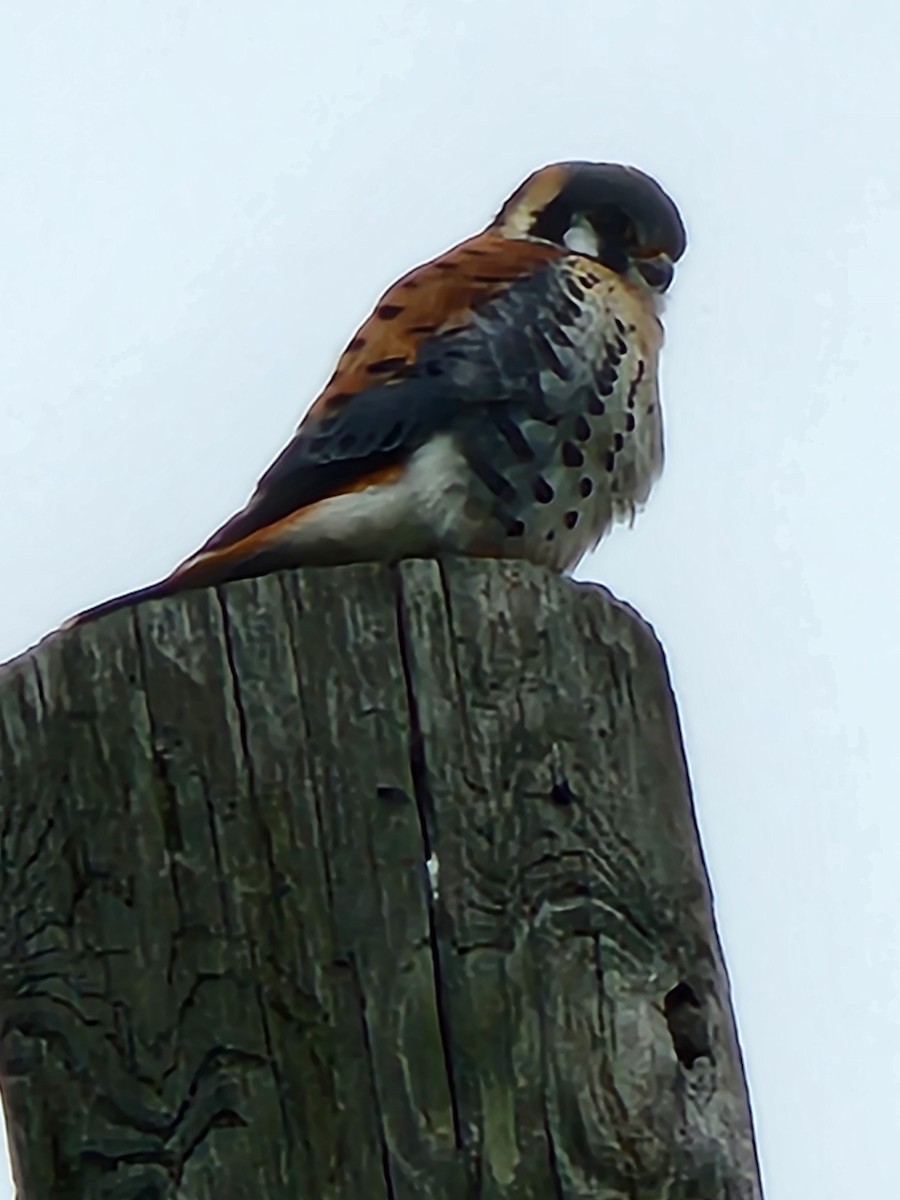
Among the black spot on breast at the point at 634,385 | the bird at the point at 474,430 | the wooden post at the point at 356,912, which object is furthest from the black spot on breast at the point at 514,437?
the wooden post at the point at 356,912

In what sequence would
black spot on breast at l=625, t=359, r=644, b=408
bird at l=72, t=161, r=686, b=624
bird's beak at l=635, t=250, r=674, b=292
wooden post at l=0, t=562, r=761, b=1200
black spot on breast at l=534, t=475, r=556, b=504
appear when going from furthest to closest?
1. bird's beak at l=635, t=250, r=674, b=292
2. black spot on breast at l=625, t=359, r=644, b=408
3. black spot on breast at l=534, t=475, r=556, b=504
4. bird at l=72, t=161, r=686, b=624
5. wooden post at l=0, t=562, r=761, b=1200

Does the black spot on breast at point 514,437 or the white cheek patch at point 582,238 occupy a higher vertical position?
the white cheek patch at point 582,238

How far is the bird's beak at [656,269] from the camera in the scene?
354 cm

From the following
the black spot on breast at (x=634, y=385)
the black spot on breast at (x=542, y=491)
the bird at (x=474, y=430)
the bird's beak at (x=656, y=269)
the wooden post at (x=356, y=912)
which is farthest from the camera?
the bird's beak at (x=656, y=269)

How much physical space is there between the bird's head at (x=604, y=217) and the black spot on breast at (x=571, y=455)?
2.55ft

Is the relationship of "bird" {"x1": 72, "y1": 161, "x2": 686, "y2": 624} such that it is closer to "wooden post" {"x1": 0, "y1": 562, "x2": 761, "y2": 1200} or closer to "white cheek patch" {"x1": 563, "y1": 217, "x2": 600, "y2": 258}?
"white cheek patch" {"x1": 563, "y1": 217, "x2": 600, "y2": 258}

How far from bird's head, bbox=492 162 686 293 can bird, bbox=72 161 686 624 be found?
191 millimetres

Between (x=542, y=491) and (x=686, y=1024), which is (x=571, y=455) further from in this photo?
(x=686, y=1024)

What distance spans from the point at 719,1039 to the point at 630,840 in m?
0.17

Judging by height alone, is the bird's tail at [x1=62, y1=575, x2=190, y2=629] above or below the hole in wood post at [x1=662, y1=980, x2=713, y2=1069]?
above

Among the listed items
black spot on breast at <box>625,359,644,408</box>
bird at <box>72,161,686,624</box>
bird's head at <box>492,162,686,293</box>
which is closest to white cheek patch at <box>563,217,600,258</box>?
bird's head at <box>492,162,686,293</box>

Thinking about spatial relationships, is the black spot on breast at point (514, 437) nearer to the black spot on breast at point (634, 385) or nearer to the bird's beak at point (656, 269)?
the black spot on breast at point (634, 385)

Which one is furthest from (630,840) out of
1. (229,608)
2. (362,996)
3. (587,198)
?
(587,198)

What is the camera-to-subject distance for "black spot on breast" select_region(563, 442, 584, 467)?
2875mm
